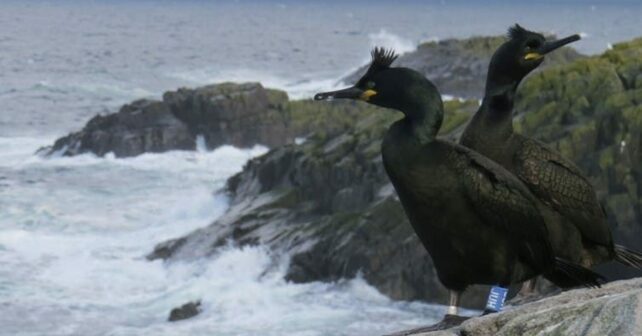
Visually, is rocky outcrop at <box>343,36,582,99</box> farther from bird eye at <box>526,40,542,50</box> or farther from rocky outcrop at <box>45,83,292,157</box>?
bird eye at <box>526,40,542,50</box>

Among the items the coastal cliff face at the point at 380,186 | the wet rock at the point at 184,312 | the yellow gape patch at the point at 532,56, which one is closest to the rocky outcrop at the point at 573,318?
the yellow gape patch at the point at 532,56

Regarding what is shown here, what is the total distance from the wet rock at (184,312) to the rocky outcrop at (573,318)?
2257 cm

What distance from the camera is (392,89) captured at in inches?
354

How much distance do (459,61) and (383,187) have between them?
1658 inches

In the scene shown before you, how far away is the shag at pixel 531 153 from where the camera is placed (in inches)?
399

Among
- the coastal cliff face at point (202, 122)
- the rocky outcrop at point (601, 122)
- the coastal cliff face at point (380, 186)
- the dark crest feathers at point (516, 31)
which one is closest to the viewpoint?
the dark crest feathers at point (516, 31)

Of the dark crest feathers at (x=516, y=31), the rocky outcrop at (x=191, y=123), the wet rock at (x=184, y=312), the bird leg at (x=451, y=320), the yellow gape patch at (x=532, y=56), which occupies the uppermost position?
the dark crest feathers at (x=516, y=31)

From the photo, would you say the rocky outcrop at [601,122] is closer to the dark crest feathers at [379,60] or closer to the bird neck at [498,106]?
the bird neck at [498,106]

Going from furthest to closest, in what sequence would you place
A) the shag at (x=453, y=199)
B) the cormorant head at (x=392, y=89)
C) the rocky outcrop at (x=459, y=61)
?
the rocky outcrop at (x=459, y=61) → the cormorant head at (x=392, y=89) → the shag at (x=453, y=199)

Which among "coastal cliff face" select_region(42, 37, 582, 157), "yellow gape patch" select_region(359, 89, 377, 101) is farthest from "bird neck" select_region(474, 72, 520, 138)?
"coastal cliff face" select_region(42, 37, 582, 157)

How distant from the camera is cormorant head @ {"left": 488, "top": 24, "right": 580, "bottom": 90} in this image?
10.2 metres

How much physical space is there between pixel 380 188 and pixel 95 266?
928cm

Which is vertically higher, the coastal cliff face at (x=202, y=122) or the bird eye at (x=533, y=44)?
the bird eye at (x=533, y=44)

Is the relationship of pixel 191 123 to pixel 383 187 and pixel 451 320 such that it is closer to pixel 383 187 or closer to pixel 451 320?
pixel 383 187
